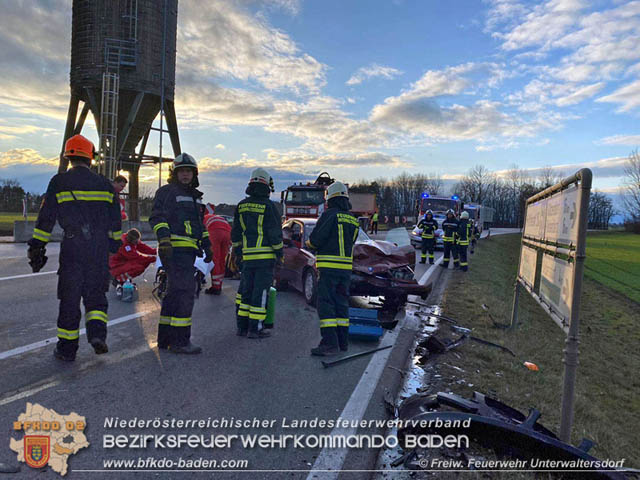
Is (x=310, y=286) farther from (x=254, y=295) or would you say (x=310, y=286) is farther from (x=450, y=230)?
(x=450, y=230)

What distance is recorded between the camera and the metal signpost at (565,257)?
3152mm

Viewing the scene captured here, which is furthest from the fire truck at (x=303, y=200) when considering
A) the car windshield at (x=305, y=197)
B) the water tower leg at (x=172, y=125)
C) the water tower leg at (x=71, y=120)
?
the water tower leg at (x=71, y=120)

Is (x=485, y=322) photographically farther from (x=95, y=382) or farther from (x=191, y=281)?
(x=95, y=382)

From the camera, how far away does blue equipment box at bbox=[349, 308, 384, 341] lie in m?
5.44

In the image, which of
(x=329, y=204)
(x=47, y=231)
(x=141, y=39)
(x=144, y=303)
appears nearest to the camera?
(x=47, y=231)

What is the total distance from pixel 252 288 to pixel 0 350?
2714 mm

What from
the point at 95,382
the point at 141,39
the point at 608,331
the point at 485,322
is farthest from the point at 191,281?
the point at 141,39

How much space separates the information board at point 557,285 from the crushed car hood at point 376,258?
2.49 meters

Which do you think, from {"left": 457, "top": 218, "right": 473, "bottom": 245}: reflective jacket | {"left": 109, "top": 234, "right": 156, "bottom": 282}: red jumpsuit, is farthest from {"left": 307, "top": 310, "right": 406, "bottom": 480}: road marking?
{"left": 457, "top": 218, "right": 473, "bottom": 245}: reflective jacket

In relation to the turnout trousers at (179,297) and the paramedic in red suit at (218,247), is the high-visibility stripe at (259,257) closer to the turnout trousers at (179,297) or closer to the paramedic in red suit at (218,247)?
the turnout trousers at (179,297)

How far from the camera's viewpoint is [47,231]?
4.20 m

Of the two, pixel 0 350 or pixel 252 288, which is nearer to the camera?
pixel 0 350

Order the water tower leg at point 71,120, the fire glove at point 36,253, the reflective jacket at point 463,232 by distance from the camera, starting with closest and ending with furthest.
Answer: the fire glove at point 36,253 < the reflective jacket at point 463,232 < the water tower leg at point 71,120

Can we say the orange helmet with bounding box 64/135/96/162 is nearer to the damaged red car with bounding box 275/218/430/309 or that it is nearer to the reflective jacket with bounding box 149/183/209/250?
the reflective jacket with bounding box 149/183/209/250
